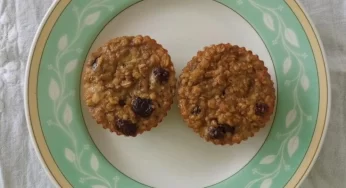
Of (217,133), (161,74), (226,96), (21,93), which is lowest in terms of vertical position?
(217,133)

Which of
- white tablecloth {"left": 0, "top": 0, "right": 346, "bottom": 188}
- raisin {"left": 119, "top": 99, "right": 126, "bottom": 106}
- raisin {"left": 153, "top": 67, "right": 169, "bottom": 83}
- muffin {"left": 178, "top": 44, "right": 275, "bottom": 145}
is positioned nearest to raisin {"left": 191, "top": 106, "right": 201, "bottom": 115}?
muffin {"left": 178, "top": 44, "right": 275, "bottom": 145}

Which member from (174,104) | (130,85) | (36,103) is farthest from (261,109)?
(36,103)

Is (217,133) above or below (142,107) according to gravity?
below

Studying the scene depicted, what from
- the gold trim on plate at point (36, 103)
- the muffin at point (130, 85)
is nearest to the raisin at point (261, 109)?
the muffin at point (130, 85)

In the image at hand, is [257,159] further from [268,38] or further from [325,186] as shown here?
[268,38]

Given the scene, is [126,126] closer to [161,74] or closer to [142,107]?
[142,107]

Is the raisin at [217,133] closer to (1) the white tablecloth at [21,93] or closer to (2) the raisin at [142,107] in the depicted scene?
(2) the raisin at [142,107]
